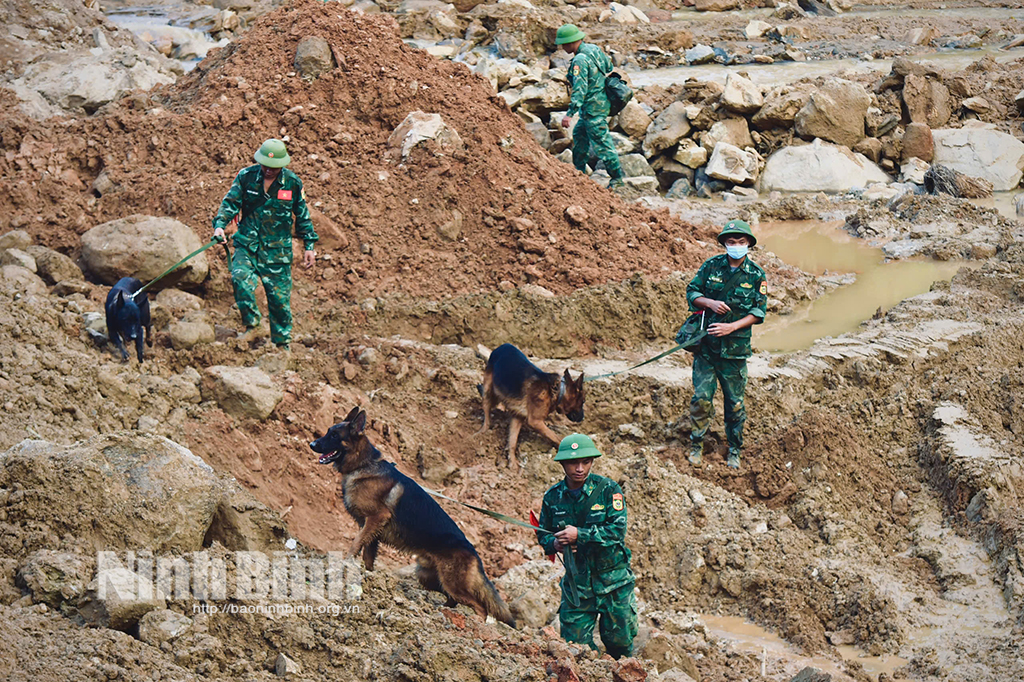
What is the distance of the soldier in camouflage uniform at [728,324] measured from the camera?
759cm

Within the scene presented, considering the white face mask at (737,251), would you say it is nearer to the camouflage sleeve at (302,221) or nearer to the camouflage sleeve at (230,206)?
the camouflage sleeve at (302,221)

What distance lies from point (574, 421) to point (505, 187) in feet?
12.3

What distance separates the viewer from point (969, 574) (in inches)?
271

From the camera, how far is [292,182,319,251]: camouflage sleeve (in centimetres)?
854

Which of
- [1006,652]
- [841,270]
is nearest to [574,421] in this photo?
[1006,652]

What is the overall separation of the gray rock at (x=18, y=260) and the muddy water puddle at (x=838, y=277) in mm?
7255

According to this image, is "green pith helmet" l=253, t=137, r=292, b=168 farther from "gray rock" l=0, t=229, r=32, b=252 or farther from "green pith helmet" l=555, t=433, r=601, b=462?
"green pith helmet" l=555, t=433, r=601, b=462

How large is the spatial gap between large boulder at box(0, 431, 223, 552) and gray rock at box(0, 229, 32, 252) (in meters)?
5.21

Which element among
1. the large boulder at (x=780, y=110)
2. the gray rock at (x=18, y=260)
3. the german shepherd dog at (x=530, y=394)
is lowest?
the large boulder at (x=780, y=110)

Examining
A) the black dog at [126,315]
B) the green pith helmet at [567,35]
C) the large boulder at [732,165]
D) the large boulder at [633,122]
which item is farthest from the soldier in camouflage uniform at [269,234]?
the large boulder at [633,122]

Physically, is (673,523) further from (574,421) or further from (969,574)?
(969,574)

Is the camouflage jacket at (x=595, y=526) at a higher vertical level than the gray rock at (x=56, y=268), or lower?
higher

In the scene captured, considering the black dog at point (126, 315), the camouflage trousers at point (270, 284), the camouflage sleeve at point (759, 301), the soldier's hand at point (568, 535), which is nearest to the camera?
the soldier's hand at point (568, 535)

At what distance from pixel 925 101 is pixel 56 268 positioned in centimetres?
1505
